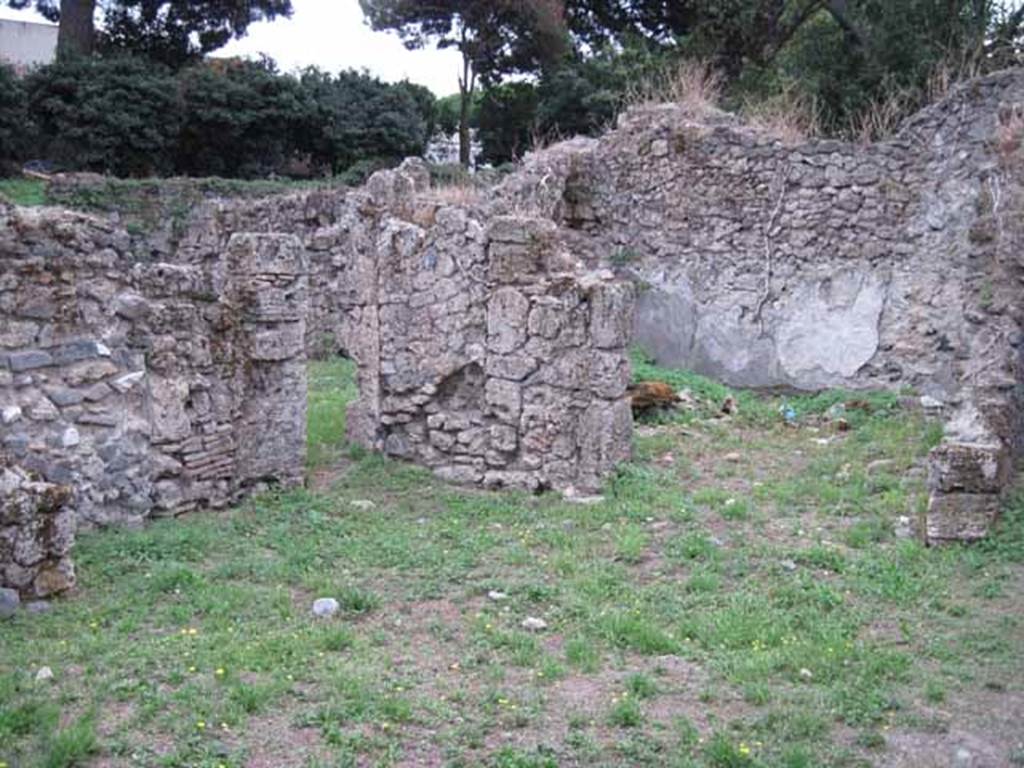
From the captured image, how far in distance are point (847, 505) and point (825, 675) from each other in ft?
10.2

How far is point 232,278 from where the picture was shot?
8281 mm

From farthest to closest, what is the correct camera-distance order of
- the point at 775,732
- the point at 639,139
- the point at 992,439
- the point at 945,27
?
the point at 945,27, the point at 639,139, the point at 992,439, the point at 775,732

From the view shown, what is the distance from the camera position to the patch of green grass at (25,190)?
1930 cm

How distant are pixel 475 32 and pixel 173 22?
6916 millimetres

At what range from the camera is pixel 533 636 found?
228 inches

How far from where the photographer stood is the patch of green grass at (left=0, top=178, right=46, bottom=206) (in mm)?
19297

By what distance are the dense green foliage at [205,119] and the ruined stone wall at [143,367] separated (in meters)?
15.6

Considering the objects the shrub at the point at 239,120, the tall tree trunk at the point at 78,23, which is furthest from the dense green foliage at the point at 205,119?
the tall tree trunk at the point at 78,23

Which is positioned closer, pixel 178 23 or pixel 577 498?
pixel 577 498

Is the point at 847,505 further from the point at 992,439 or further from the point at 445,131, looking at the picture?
the point at 445,131

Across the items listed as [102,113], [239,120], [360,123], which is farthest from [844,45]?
[102,113]

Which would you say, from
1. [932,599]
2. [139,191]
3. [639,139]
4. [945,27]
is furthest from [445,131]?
[932,599]

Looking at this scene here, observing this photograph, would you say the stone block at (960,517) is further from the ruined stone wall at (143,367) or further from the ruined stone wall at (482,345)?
the ruined stone wall at (143,367)

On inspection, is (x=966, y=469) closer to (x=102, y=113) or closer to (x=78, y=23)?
(x=102, y=113)
